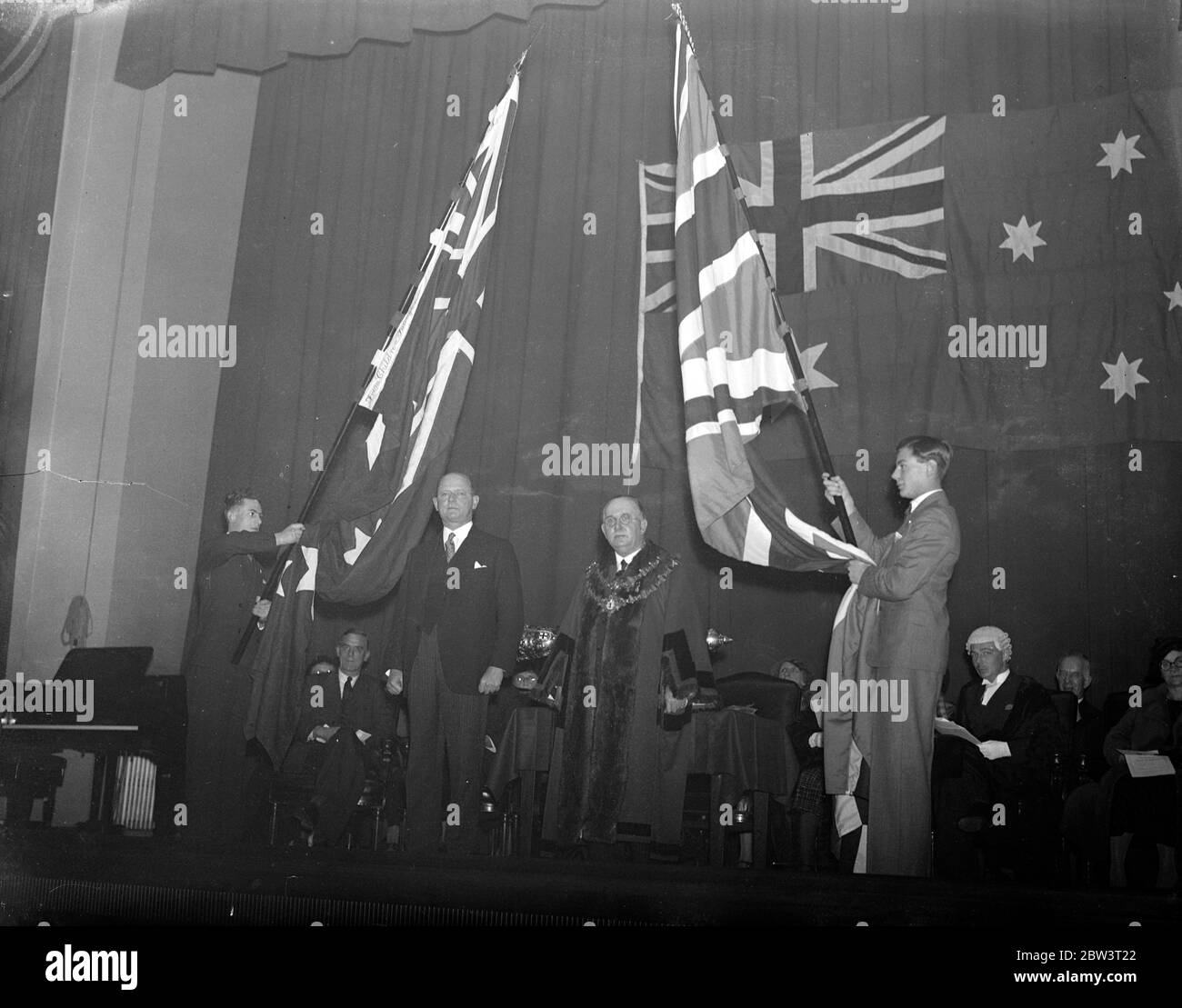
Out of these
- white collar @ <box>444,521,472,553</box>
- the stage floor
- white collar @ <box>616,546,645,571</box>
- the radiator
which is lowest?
the stage floor

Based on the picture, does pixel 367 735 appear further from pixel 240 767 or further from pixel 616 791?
pixel 616 791

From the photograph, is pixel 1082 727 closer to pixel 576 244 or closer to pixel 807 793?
pixel 807 793

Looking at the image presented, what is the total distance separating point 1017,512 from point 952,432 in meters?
0.69

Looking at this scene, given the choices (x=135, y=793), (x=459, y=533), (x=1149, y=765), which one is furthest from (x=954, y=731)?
(x=135, y=793)

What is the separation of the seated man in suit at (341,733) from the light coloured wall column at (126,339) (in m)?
1.54

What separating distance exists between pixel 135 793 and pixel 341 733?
3.40ft

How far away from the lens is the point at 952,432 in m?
7.14

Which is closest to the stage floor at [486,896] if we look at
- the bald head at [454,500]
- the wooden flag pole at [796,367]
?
the wooden flag pole at [796,367]

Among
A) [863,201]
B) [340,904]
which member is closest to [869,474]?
[863,201]

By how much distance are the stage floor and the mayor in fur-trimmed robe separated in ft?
2.60

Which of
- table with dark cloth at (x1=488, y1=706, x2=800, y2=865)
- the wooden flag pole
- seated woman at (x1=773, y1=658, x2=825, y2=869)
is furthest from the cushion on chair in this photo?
the wooden flag pole

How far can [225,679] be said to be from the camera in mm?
6316

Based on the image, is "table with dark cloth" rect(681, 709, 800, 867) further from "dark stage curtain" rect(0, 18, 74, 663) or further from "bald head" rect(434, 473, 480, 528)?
"dark stage curtain" rect(0, 18, 74, 663)

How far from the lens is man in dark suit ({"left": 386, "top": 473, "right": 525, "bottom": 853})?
19.8 ft
